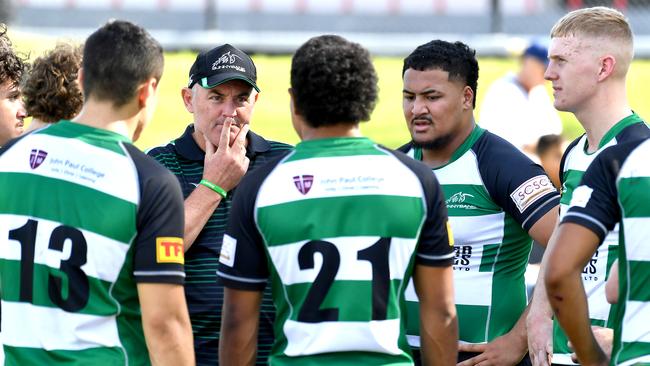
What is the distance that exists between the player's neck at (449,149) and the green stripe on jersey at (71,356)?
1714 millimetres

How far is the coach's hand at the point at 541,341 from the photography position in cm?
433

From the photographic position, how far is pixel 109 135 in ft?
11.6

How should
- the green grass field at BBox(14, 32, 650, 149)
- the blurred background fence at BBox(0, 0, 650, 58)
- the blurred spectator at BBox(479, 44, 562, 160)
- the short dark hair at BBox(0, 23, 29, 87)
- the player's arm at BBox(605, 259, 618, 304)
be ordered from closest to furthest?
the player's arm at BBox(605, 259, 618, 304) < the short dark hair at BBox(0, 23, 29, 87) < the blurred spectator at BBox(479, 44, 562, 160) < the green grass field at BBox(14, 32, 650, 149) < the blurred background fence at BBox(0, 0, 650, 58)

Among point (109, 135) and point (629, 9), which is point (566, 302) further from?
point (629, 9)

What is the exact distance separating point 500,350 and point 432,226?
120 centimetres

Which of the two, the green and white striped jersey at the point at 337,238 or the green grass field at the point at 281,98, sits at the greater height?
the green grass field at the point at 281,98

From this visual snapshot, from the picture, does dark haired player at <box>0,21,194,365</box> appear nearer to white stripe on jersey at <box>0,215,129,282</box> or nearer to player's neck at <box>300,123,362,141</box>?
white stripe on jersey at <box>0,215,129,282</box>

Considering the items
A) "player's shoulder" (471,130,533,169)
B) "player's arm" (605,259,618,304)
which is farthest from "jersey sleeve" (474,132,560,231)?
"player's arm" (605,259,618,304)

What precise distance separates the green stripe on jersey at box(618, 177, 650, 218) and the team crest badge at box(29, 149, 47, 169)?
1.80m

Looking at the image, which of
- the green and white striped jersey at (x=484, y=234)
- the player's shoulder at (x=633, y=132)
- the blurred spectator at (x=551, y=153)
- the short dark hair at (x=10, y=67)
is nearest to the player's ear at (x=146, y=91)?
the short dark hair at (x=10, y=67)

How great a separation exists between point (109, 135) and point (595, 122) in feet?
5.95

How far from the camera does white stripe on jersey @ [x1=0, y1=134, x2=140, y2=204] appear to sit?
3443 mm

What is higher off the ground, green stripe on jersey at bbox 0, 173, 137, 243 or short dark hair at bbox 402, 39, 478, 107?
short dark hair at bbox 402, 39, 478, 107

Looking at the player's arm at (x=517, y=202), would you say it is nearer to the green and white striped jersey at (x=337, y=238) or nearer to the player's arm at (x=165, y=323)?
the green and white striped jersey at (x=337, y=238)
